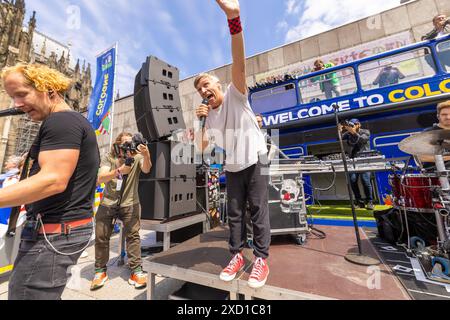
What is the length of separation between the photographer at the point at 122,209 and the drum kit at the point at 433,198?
3180 mm

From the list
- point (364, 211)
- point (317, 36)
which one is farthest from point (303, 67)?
point (364, 211)

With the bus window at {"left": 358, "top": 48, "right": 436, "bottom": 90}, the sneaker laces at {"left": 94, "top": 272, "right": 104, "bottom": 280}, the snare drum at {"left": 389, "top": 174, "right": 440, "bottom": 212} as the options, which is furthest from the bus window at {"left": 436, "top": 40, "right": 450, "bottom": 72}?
the sneaker laces at {"left": 94, "top": 272, "right": 104, "bottom": 280}

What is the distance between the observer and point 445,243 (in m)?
1.90

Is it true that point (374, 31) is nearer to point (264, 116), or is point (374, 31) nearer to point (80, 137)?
point (264, 116)

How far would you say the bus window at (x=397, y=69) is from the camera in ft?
13.8

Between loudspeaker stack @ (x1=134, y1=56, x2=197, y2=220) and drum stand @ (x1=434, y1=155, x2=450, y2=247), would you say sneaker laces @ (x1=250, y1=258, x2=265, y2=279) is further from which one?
loudspeaker stack @ (x1=134, y1=56, x2=197, y2=220)

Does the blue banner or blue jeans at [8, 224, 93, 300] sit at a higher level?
the blue banner

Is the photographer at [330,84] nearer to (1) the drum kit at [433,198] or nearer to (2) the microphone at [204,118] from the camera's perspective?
(1) the drum kit at [433,198]

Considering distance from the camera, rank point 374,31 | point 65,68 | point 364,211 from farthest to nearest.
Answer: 1. point 65,68
2. point 374,31
3. point 364,211

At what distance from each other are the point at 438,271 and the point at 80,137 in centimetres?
317

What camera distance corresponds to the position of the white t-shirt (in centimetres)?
169

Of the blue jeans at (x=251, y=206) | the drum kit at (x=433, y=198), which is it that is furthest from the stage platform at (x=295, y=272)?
the drum kit at (x=433, y=198)

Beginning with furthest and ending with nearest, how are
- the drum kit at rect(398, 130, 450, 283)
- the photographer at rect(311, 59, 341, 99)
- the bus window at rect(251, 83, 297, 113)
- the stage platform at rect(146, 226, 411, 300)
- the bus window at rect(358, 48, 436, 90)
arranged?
the bus window at rect(251, 83, 297, 113) < the photographer at rect(311, 59, 341, 99) < the bus window at rect(358, 48, 436, 90) < the drum kit at rect(398, 130, 450, 283) < the stage platform at rect(146, 226, 411, 300)

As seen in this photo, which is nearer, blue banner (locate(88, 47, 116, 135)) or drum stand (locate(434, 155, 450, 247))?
drum stand (locate(434, 155, 450, 247))
